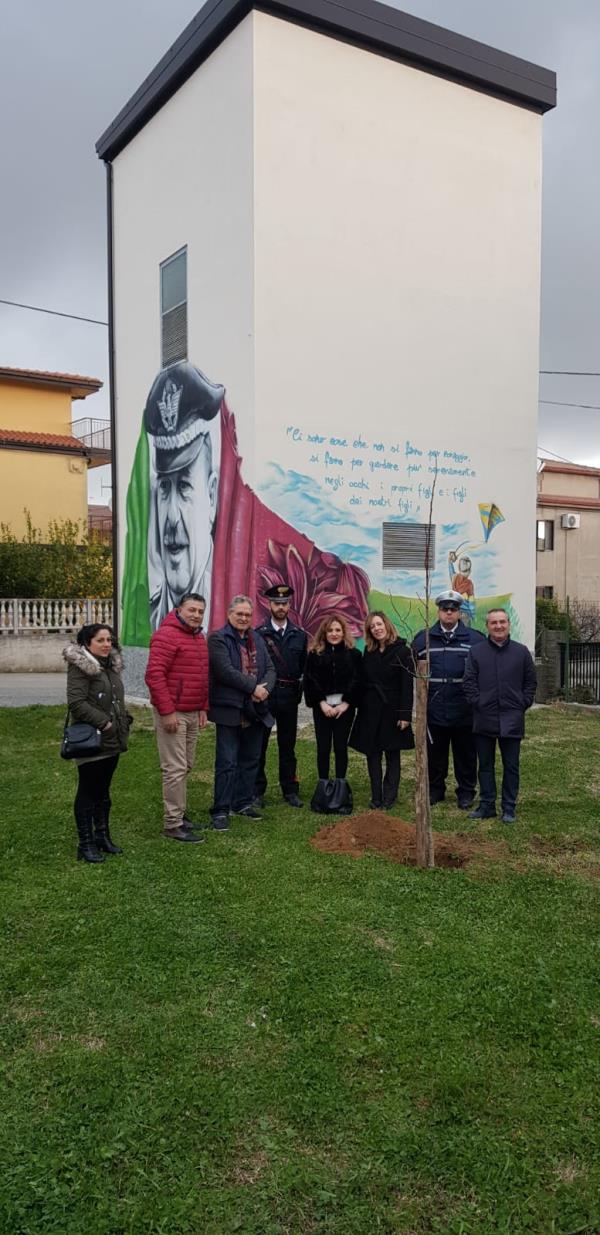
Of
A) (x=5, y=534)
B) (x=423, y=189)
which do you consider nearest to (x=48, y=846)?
(x=423, y=189)

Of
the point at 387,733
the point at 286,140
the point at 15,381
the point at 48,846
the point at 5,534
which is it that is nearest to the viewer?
the point at 48,846

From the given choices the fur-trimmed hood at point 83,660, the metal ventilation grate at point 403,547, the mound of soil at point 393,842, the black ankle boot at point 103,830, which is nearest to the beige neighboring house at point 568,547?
the metal ventilation grate at point 403,547

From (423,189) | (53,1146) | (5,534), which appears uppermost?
(423,189)

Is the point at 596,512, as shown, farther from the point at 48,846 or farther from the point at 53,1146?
the point at 53,1146

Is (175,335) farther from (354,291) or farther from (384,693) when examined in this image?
(384,693)

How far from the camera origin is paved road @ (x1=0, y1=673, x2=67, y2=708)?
1570cm

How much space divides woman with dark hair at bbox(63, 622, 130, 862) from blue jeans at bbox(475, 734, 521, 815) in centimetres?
306

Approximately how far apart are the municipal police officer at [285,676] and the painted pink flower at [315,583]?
13.5ft

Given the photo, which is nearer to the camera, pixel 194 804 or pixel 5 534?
pixel 194 804

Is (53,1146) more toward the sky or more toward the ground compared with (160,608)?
more toward the ground

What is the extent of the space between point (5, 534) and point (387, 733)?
77.2ft

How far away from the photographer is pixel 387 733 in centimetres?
781

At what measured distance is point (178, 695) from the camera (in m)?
6.68

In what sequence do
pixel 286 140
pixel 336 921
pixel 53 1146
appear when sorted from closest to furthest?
pixel 53 1146 → pixel 336 921 → pixel 286 140
